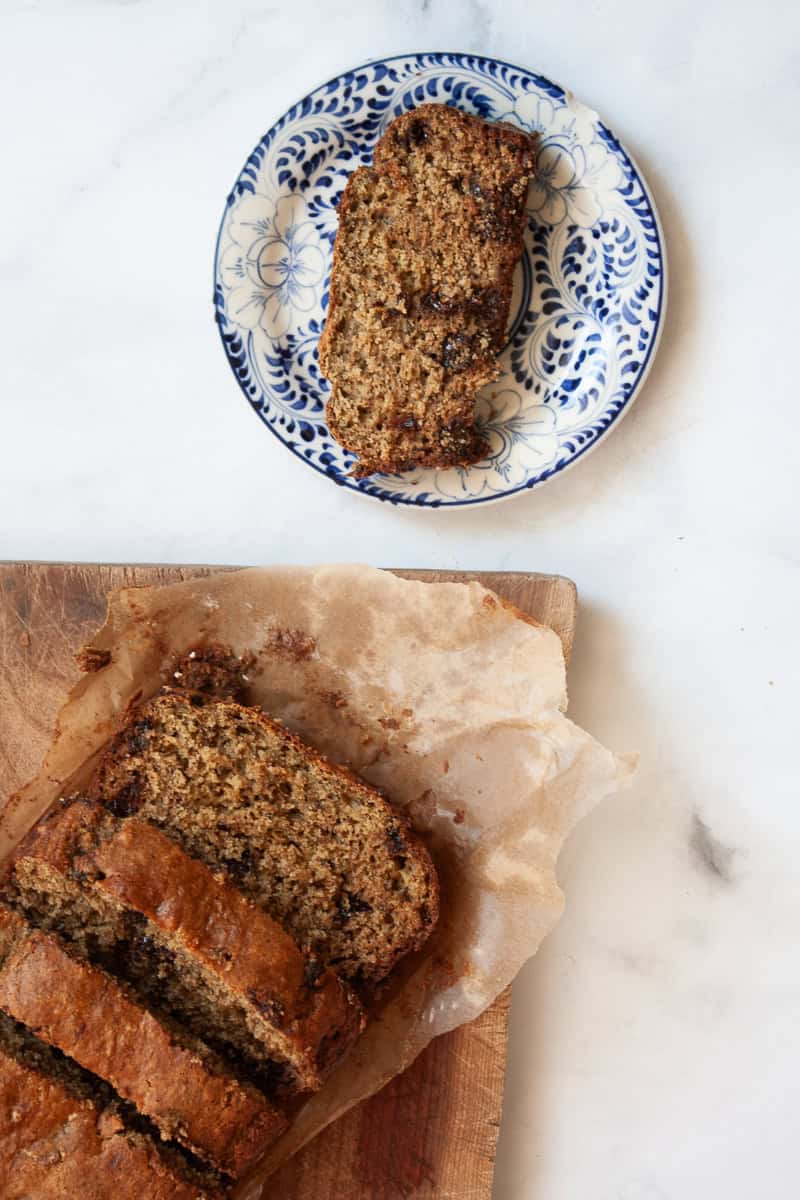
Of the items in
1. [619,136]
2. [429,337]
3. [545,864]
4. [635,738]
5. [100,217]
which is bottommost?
[545,864]

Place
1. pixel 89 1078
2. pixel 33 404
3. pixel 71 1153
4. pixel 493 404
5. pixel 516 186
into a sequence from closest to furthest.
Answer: pixel 71 1153 < pixel 89 1078 < pixel 516 186 < pixel 493 404 < pixel 33 404

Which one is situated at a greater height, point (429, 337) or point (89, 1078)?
point (429, 337)

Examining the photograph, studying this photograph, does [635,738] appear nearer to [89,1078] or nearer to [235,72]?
[89,1078]

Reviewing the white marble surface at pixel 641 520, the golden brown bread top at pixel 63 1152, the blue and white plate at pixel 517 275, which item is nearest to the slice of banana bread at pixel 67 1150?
the golden brown bread top at pixel 63 1152

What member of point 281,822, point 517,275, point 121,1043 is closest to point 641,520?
point 517,275

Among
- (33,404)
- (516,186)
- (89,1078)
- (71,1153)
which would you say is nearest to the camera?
(71,1153)

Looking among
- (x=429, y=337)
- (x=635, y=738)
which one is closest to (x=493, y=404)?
(x=429, y=337)

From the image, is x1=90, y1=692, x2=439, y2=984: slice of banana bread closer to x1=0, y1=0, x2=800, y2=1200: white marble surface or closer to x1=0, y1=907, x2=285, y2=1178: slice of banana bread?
x1=0, y1=907, x2=285, y2=1178: slice of banana bread

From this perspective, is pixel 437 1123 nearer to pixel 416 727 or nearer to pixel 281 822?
pixel 281 822
